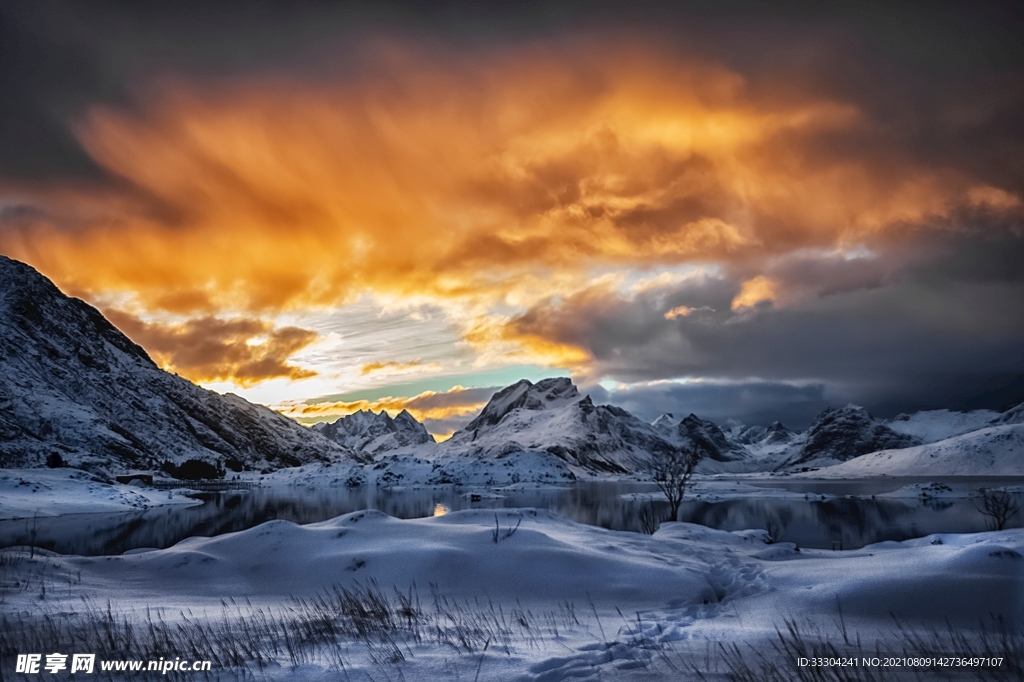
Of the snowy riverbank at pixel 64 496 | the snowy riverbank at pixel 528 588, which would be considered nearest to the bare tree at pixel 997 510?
the snowy riverbank at pixel 528 588

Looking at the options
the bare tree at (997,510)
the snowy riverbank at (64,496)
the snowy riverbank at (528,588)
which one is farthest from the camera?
the snowy riverbank at (64,496)

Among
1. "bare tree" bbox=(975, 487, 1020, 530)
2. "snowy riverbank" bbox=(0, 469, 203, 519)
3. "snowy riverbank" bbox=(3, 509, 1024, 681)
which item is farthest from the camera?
"snowy riverbank" bbox=(0, 469, 203, 519)

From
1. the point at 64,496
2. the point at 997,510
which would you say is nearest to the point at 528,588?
the point at 997,510

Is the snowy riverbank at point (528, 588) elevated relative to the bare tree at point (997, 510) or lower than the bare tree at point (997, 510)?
elevated

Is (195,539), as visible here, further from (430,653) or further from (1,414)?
(1,414)

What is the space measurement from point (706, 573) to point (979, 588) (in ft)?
17.9

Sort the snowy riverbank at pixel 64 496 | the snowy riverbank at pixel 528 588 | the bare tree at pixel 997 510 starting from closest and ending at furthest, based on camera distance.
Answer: the snowy riverbank at pixel 528 588
the bare tree at pixel 997 510
the snowy riverbank at pixel 64 496

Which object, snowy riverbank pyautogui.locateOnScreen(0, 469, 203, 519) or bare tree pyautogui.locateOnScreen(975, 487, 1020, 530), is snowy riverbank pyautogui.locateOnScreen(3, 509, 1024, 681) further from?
snowy riverbank pyautogui.locateOnScreen(0, 469, 203, 519)

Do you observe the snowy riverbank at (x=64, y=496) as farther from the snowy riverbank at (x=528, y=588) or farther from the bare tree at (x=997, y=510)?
the bare tree at (x=997, y=510)

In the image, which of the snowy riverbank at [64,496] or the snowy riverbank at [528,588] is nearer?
the snowy riverbank at [528,588]

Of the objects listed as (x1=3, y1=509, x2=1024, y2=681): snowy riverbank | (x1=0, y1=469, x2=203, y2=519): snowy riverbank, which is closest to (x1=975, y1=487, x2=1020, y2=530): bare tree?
(x1=3, y1=509, x2=1024, y2=681): snowy riverbank

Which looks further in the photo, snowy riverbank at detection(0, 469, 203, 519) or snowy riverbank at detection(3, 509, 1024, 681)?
snowy riverbank at detection(0, 469, 203, 519)

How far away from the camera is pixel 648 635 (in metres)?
9.09

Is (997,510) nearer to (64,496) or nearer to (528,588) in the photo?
(528,588)
